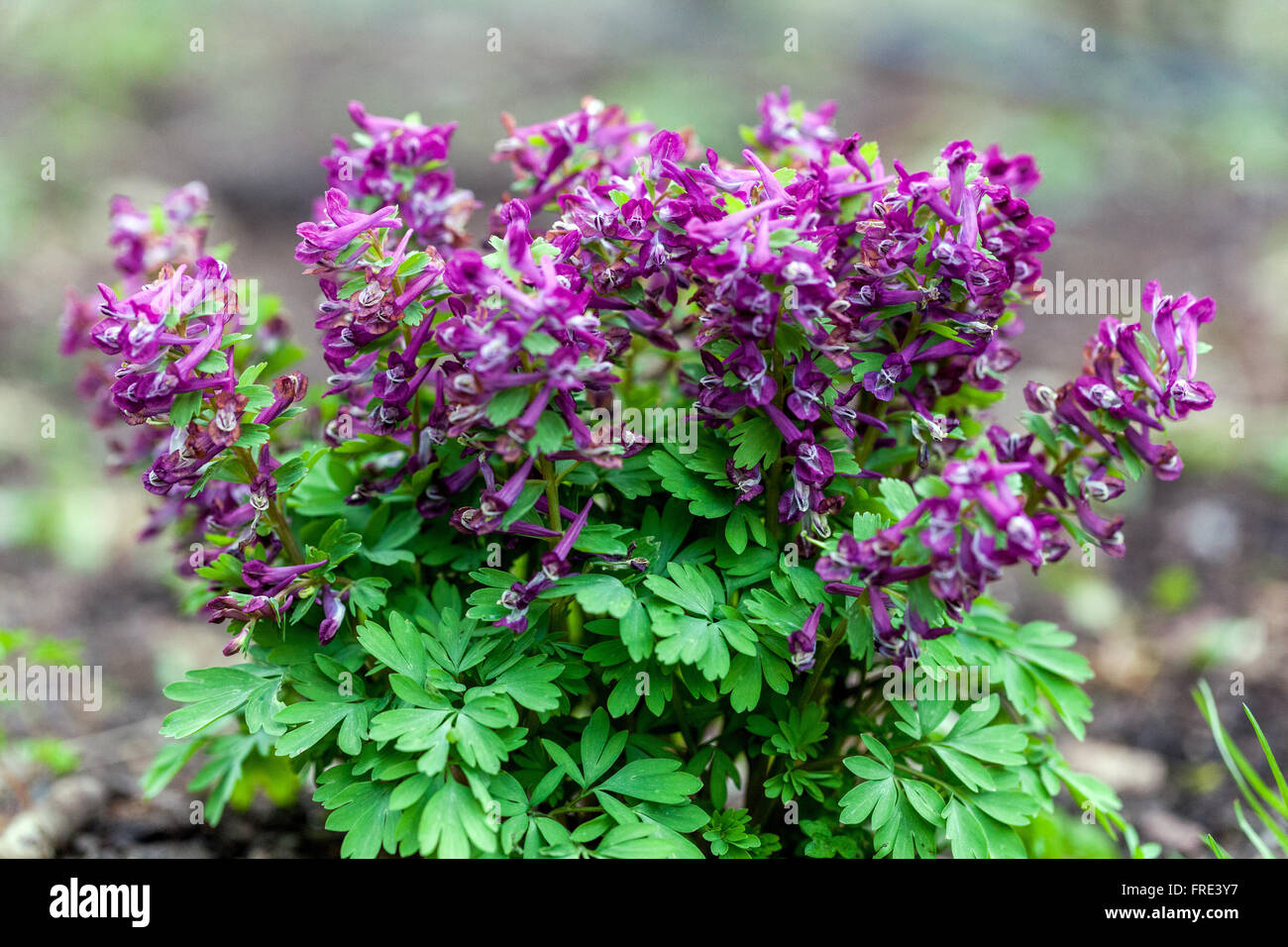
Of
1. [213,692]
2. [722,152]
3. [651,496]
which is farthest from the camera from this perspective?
[722,152]

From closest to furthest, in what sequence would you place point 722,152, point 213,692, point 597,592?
point 597,592 → point 213,692 → point 722,152

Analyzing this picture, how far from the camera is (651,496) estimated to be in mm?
2238

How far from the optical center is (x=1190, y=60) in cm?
889

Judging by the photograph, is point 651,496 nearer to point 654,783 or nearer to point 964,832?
point 654,783

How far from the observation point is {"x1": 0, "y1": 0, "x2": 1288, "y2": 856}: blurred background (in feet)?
12.6

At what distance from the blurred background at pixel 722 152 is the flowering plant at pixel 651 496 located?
1.22 metres

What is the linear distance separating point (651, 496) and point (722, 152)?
18.2 ft

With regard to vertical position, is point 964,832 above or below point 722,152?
below

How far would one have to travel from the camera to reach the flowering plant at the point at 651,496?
176cm

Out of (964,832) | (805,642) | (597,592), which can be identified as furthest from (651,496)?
(964,832)

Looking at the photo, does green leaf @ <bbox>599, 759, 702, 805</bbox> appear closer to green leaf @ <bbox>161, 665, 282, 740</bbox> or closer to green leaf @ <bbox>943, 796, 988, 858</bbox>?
green leaf @ <bbox>943, 796, 988, 858</bbox>

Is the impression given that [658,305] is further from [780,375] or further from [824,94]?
[824,94]

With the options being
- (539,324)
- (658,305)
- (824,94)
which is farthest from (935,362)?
(824,94)
